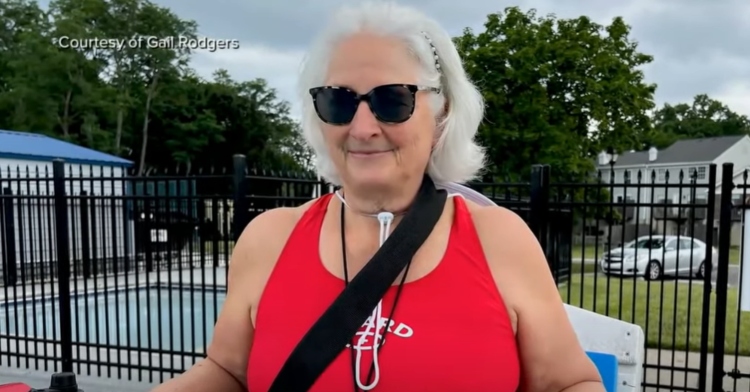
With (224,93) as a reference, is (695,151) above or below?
below

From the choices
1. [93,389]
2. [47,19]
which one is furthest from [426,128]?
[47,19]

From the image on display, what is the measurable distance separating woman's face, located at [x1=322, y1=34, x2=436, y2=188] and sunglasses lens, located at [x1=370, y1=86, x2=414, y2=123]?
13mm

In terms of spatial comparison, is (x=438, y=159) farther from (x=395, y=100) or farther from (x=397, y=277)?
(x=397, y=277)

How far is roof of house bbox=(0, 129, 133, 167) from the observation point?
12.3 meters

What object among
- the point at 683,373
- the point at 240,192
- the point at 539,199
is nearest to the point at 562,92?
the point at 683,373

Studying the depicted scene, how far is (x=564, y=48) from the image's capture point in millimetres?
19141

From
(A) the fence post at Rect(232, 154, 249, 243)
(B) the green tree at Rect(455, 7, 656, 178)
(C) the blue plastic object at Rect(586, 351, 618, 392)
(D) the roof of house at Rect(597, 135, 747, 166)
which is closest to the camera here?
(C) the blue plastic object at Rect(586, 351, 618, 392)

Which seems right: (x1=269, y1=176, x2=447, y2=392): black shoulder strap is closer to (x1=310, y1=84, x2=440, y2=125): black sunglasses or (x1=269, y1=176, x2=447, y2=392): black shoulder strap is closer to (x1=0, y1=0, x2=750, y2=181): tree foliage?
(x1=310, y1=84, x2=440, y2=125): black sunglasses

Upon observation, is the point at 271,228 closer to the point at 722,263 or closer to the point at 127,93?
the point at 722,263

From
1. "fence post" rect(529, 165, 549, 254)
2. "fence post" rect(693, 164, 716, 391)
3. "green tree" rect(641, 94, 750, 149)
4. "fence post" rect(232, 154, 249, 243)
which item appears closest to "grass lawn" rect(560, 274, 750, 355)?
"fence post" rect(693, 164, 716, 391)

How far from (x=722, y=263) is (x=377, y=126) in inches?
164

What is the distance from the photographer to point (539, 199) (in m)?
4.39

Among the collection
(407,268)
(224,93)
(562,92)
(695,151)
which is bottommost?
(407,268)

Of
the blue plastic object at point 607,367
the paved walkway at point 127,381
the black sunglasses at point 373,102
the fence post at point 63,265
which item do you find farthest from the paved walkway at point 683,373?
the fence post at point 63,265
